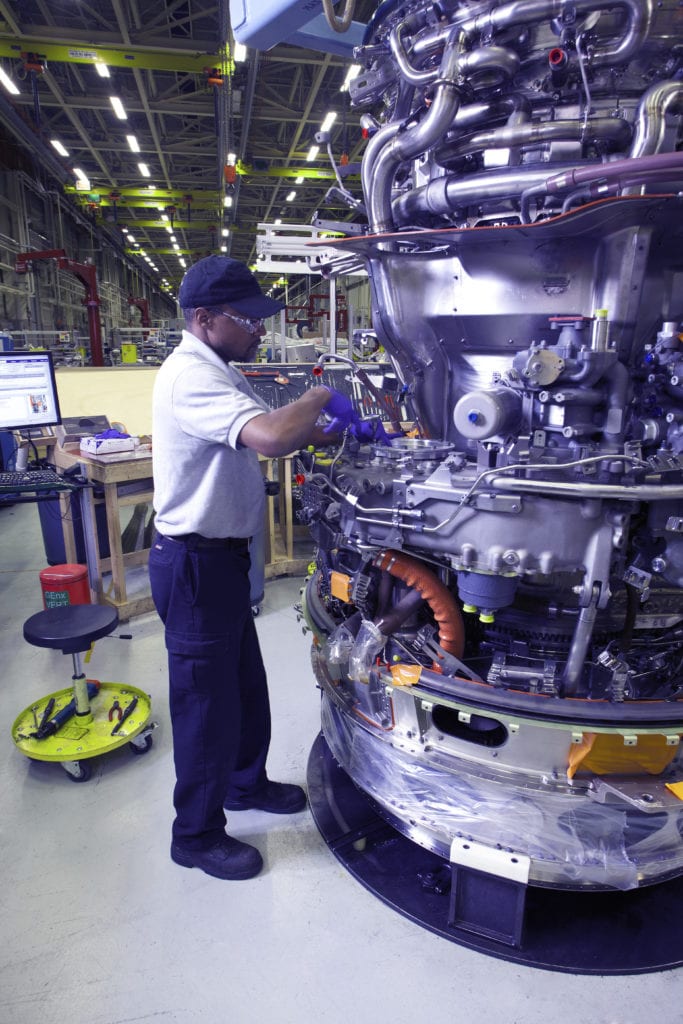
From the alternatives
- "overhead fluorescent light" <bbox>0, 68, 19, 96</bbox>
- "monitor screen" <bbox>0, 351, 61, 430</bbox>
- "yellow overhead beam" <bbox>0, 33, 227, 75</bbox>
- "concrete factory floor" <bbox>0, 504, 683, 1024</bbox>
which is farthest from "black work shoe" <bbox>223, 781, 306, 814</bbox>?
"overhead fluorescent light" <bbox>0, 68, 19, 96</bbox>

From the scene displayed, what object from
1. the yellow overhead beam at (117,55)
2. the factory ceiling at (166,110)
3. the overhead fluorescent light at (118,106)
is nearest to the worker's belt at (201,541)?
the factory ceiling at (166,110)

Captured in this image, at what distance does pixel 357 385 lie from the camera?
4395mm

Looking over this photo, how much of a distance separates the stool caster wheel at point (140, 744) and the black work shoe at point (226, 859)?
62cm

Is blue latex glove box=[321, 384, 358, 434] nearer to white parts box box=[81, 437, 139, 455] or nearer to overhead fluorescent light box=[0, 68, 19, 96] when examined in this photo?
white parts box box=[81, 437, 139, 455]

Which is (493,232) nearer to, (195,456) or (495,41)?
→ (495,41)

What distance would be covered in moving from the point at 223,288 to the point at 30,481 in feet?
5.89

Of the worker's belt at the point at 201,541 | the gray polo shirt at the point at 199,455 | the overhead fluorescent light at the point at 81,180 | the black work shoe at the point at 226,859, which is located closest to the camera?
the gray polo shirt at the point at 199,455

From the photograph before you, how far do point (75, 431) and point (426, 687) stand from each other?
3353 mm

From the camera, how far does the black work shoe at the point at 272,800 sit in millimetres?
2186

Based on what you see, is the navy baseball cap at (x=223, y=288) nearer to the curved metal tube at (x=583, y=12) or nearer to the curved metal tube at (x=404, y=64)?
the curved metal tube at (x=404, y=64)

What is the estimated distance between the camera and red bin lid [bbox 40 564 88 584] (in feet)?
10.8

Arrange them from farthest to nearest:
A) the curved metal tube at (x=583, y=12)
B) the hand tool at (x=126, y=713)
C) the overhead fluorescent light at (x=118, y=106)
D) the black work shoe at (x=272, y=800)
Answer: the overhead fluorescent light at (x=118, y=106), the hand tool at (x=126, y=713), the black work shoe at (x=272, y=800), the curved metal tube at (x=583, y=12)

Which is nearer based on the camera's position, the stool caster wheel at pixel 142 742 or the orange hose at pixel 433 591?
the orange hose at pixel 433 591

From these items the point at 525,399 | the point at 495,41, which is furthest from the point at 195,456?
the point at 495,41
